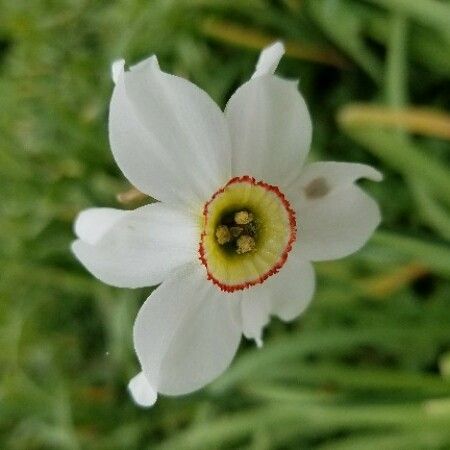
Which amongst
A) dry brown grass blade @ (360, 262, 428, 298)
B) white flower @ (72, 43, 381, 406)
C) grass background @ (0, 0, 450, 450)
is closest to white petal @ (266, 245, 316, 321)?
white flower @ (72, 43, 381, 406)

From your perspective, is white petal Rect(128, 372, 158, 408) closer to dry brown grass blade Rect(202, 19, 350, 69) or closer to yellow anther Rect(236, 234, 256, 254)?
yellow anther Rect(236, 234, 256, 254)

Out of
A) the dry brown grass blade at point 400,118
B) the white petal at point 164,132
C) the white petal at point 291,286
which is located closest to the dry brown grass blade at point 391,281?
the dry brown grass blade at point 400,118

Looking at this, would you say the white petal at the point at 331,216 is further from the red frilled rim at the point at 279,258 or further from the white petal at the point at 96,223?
the white petal at the point at 96,223

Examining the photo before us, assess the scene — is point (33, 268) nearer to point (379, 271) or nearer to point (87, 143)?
point (87, 143)

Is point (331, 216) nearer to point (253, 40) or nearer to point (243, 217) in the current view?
point (243, 217)

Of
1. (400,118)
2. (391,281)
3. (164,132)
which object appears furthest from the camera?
(391,281)

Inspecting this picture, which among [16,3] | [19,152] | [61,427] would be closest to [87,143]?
[19,152]

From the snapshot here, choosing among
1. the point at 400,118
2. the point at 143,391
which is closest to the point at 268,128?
the point at 143,391
